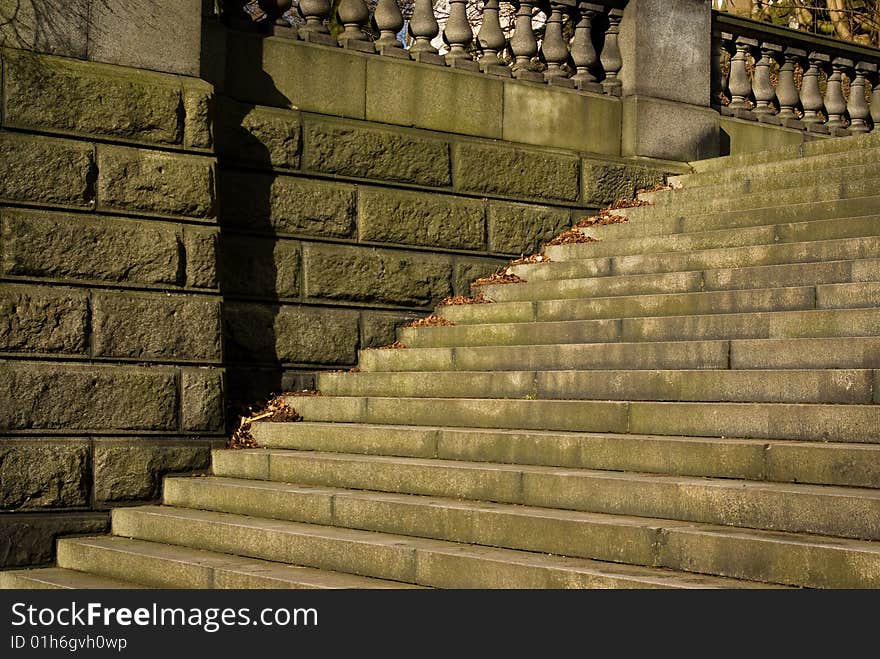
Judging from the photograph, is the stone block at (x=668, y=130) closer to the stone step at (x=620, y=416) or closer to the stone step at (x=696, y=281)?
the stone step at (x=696, y=281)

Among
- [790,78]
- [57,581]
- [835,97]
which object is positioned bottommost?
[57,581]

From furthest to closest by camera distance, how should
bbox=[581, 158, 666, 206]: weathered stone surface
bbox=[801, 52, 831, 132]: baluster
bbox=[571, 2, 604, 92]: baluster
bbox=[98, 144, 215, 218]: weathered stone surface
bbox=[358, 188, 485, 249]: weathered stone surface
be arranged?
bbox=[801, 52, 831, 132]: baluster, bbox=[571, 2, 604, 92]: baluster, bbox=[581, 158, 666, 206]: weathered stone surface, bbox=[358, 188, 485, 249]: weathered stone surface, bbox=[98, 144, 215, 218]: weathered stone surface

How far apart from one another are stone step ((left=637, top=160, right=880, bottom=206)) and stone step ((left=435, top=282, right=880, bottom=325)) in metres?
1.81

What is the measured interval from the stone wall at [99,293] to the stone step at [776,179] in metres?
3.91

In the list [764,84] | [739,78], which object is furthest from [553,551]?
[764,84]

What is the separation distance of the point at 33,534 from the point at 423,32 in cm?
490

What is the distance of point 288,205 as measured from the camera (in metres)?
8.80

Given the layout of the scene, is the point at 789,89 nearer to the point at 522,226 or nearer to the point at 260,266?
the point at 522,226

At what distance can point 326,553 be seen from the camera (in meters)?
5.68

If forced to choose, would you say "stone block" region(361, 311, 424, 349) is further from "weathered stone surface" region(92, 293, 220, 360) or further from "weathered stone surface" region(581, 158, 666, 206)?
"weathered stone surface" region(581, 158, 666, 206)

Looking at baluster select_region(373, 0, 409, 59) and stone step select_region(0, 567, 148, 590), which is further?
baluster select_region(373, 0, 409, 59)

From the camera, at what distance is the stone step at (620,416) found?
17.4 feet

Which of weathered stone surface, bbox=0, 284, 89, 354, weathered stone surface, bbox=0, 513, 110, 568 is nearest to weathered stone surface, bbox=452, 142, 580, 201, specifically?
weathered stone surface, bbox=0, 284, 89, 354

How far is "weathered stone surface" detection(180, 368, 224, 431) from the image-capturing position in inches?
301
